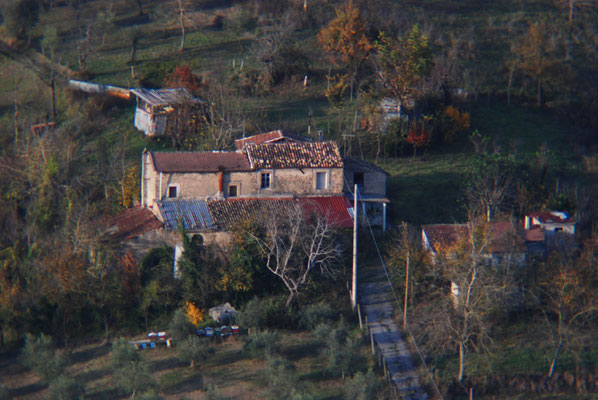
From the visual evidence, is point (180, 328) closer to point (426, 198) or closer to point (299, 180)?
point (299, 180)

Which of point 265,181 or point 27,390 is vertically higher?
point 265,181

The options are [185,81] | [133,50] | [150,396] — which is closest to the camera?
[150,396]

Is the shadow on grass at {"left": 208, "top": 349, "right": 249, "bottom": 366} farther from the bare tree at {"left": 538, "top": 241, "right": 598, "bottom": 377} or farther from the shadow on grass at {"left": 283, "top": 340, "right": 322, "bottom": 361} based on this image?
the bare tree at {"left": 538, "top": 241, "right": 598, "bottom": 377}

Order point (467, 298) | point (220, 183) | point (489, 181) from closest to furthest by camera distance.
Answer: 1. point (467, 298)
2. point (220, 183)
3. point (489, 181)

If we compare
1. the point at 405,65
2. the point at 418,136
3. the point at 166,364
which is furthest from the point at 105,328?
the point at 405,65

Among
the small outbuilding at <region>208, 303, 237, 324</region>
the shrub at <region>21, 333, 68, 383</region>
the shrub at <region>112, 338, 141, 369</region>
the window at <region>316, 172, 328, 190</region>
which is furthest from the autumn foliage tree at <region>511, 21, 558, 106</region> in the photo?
the shrub at <region>21, 333, 68, 383</region>

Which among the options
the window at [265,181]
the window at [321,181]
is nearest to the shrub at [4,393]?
the window at [265,181]

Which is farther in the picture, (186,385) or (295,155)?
(295,155)
